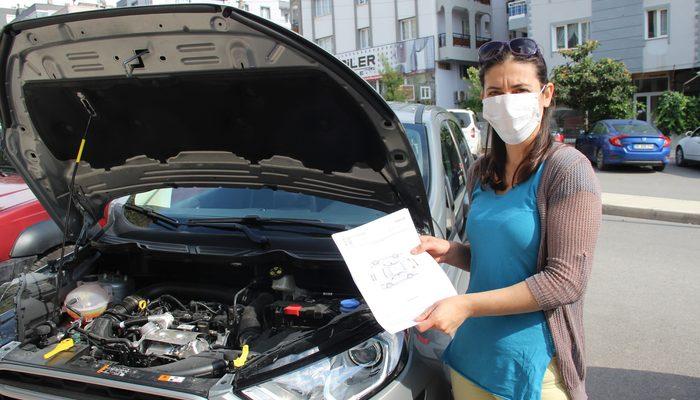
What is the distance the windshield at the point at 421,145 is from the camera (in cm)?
324

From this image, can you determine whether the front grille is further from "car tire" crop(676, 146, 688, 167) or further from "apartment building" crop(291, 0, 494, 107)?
"apartment building" crop(291, 0, 494, 107)

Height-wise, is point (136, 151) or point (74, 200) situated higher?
point (136, 151)

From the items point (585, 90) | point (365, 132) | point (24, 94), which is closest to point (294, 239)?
point (365, 132)

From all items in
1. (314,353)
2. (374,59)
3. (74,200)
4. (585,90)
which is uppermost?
(374,59)

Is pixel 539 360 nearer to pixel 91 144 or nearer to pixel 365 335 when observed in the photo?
pixel 365 335

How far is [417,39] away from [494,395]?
31.1 m

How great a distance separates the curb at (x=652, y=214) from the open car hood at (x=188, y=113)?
798cm

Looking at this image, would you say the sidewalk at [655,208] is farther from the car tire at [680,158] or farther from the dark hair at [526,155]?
the dark hair at [526,155]

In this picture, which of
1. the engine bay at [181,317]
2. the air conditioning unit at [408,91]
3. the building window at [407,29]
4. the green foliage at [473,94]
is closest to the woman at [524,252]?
the engine bay at [181,317]

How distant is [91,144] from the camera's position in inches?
120

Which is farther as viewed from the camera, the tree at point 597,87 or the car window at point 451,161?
the tree at point 597,87

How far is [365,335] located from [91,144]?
6.50 feet

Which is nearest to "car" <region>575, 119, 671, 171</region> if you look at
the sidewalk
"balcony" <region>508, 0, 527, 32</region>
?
the sidewalk

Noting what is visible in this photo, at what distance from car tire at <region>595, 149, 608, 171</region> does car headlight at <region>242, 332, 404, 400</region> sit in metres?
14.9
